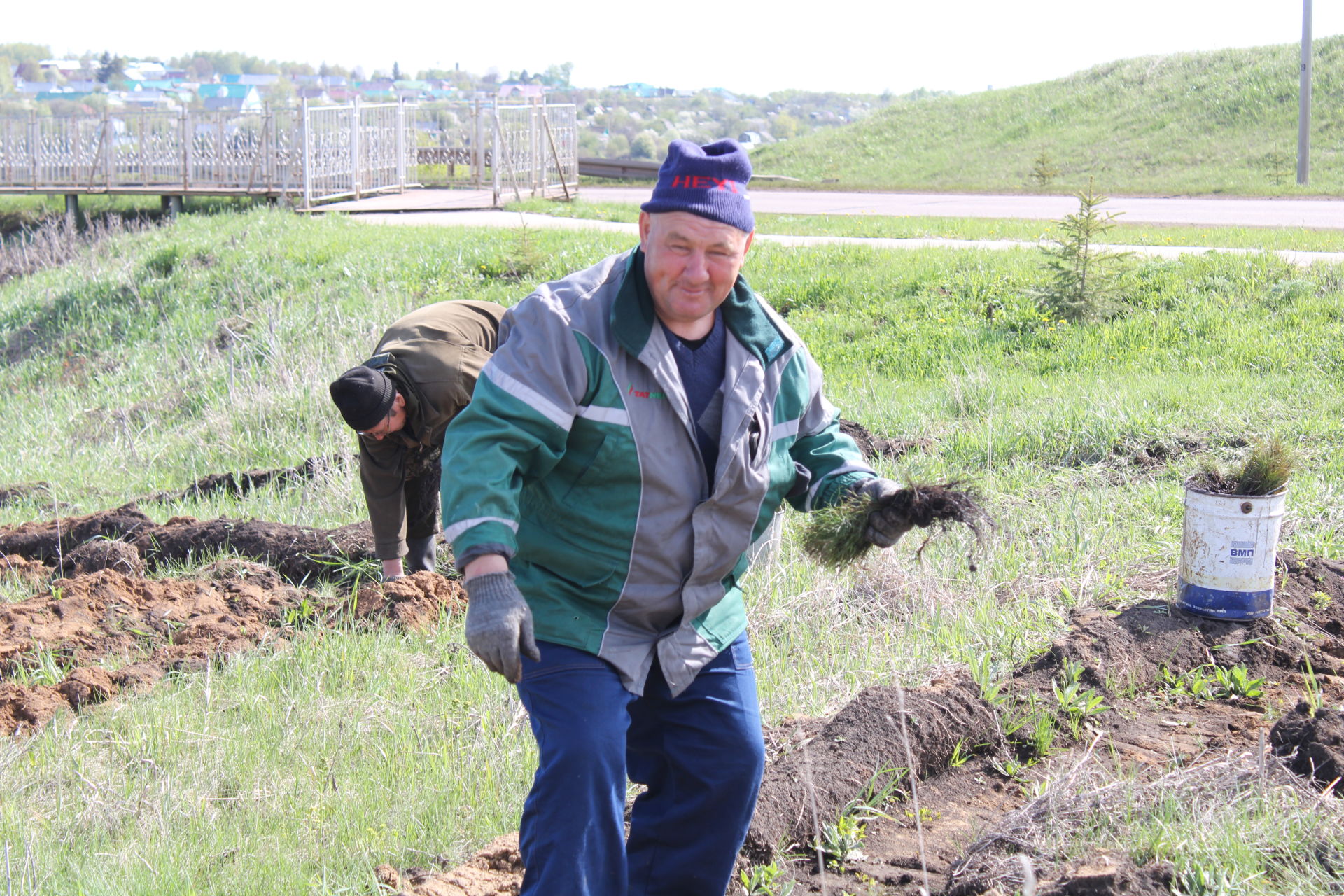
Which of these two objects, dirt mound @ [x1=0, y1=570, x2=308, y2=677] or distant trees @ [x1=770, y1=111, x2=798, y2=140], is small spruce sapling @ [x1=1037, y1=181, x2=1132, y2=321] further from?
distant trees @ [x1=770, y1=111, x2=798, y2=140]

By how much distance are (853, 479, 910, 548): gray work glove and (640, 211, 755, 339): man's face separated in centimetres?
65

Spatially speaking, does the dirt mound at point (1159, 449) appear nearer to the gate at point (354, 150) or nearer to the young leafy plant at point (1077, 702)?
the young leafy plant at point (1077, 702)

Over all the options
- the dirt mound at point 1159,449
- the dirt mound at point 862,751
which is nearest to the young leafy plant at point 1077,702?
the dirt mound at point 862,751

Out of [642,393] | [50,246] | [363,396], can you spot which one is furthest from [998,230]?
[50,246]

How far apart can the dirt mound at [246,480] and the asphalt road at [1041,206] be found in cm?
840

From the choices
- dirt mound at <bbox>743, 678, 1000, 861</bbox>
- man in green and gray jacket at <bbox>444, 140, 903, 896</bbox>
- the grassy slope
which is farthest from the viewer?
the grassy slope

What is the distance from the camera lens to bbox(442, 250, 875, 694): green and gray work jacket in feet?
8.33

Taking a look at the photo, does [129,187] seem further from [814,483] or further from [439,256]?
[814,483]

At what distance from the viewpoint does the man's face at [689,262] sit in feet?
8.70

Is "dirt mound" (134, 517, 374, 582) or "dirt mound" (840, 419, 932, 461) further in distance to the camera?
"dirt mound" (840, 419, 932, 461)

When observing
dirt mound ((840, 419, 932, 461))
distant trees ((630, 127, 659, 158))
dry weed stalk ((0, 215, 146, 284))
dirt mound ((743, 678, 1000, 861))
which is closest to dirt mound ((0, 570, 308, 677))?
dirt mound ((743, 678, 1000, 861))

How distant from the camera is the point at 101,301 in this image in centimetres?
1480

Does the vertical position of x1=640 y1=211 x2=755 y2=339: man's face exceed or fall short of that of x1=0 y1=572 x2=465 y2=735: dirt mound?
it exceeds it

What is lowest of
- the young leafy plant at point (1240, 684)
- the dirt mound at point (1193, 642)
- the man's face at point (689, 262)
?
the young leafy plant at point (1240, 684)
